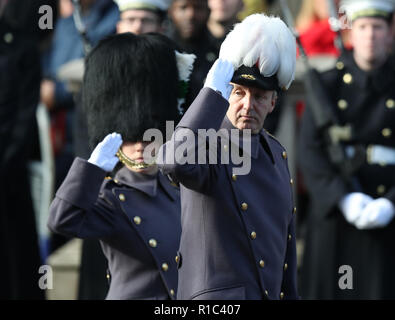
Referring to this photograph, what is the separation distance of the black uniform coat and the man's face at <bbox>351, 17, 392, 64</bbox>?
0.10 meters

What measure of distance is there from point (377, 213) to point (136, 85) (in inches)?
90.0

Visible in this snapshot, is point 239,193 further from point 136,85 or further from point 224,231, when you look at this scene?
point 136,85

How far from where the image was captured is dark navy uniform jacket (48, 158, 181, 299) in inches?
172

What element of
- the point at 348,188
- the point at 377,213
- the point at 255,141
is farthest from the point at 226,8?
the point at 255,141

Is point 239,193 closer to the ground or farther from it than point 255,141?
closer to the ground

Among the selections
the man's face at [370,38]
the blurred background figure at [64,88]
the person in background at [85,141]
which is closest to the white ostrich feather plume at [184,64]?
the person in background at [85,141]

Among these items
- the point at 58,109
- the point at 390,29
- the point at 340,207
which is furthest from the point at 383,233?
the point at 58,109

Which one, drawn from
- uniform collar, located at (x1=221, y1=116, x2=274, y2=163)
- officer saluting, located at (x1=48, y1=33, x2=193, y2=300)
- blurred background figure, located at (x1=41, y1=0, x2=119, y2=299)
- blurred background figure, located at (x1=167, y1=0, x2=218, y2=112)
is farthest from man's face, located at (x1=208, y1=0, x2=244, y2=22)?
uniform collar, located at (x1=221, y1=116, x2=274, y2=163)

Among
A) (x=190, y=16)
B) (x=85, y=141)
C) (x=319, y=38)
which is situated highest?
(x=190, y=16)

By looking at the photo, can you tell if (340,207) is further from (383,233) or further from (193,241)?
(193,241)

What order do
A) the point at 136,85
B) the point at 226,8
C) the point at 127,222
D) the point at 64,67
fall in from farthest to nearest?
the point at 64,67 → the point at 226,8 → the point at 136,85 → the point at 127,222

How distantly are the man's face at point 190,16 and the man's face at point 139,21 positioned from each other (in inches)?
25.0

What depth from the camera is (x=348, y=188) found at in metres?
6.89

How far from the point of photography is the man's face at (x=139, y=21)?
6582mm
